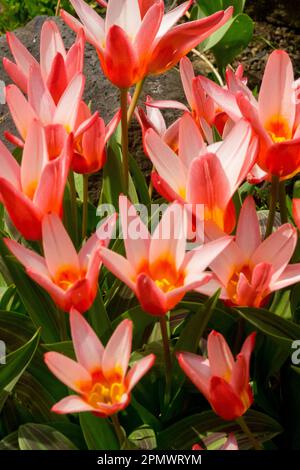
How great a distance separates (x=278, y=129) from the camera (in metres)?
1.19

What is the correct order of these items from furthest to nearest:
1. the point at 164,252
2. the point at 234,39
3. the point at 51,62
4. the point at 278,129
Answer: the point at 234,39, the point at 51,62, the point at 278,129, the point at 164,252

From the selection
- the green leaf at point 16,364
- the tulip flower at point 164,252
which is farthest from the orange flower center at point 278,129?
the green leaf at point 16,364

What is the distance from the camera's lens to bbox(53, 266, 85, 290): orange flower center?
1055 millimetres

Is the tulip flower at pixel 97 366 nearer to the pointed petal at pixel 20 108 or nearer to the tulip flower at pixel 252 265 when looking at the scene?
the tulip flower at pixel 252 265

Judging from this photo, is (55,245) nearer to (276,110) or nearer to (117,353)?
(117,353)

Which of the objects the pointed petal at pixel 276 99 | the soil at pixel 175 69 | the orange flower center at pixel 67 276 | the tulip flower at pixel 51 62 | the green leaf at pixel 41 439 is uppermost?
the tulip flower at pixel 51 62

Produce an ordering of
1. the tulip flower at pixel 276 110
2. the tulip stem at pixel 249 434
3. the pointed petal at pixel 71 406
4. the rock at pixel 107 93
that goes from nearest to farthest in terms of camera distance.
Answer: the pointed petal at pixel 71 406
the tulip stem at pixel 249 434
the tulip flower at pixel 276 110
the rock at pixel 107 93

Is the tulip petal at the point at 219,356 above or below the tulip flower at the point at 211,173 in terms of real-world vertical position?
below

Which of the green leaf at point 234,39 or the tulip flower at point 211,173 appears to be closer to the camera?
the tulip flower at point 211,173

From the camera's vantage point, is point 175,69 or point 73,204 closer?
point 73,204

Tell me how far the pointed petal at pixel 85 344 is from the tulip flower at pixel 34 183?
155 mm

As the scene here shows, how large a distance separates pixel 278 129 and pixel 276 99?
4cm

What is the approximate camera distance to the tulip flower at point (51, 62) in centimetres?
126

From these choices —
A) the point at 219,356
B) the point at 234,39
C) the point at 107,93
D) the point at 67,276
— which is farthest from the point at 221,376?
the point at 107,93
